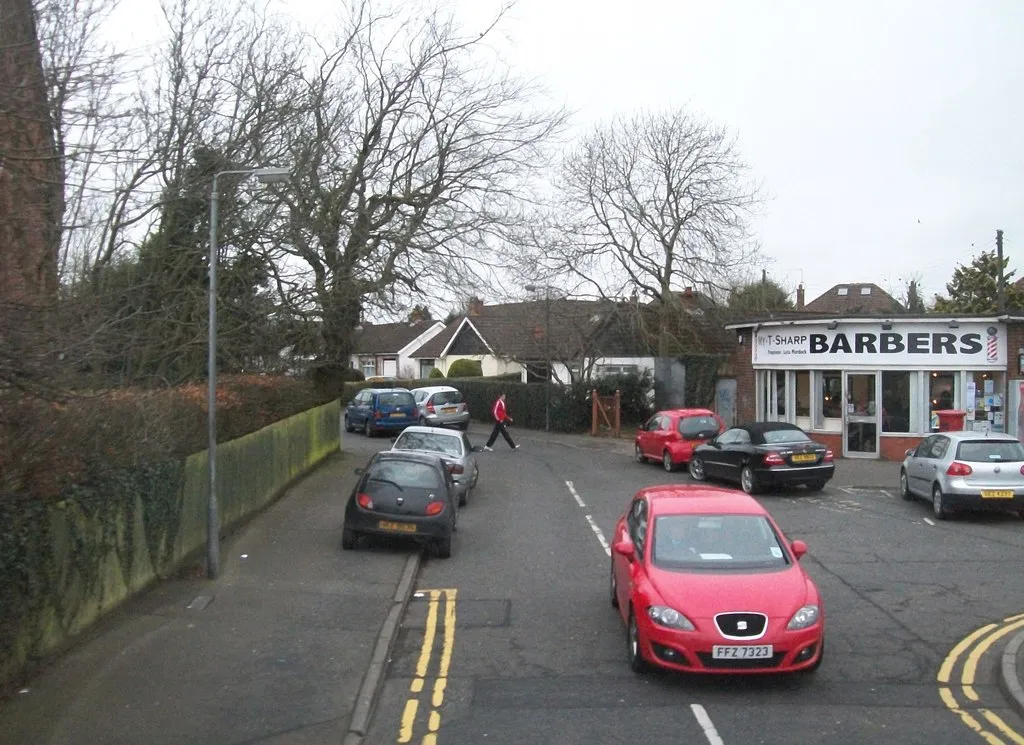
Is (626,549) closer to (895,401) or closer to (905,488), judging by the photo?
(905,488)

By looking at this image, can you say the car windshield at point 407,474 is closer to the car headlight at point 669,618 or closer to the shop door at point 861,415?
the car headlight at point 669,618

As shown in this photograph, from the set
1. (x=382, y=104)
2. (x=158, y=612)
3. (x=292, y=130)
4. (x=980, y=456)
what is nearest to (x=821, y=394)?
(x=980, y=456)

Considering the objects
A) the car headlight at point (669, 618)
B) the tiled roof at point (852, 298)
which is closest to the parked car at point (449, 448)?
the car headlight at point (669, 618)

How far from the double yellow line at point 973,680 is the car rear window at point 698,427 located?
14.2m

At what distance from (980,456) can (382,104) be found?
57.9 ft

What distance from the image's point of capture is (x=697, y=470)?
23.1 meters

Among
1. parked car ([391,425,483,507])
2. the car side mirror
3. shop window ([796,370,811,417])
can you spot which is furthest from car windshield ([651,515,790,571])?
shop window ([796,370,811,417])

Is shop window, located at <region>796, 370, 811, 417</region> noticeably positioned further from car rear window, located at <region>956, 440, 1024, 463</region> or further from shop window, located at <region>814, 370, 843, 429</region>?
car rear window, located at <region>956, 440, 1024, 463</region>

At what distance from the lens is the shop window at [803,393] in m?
28.5

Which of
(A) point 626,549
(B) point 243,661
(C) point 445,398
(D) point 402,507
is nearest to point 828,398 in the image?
(C) point 445,398

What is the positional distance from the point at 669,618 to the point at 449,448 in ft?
39.2

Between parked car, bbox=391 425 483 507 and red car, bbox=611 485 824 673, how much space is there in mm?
9281

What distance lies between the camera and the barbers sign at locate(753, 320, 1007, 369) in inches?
1029

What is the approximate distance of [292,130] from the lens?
63.3ft
